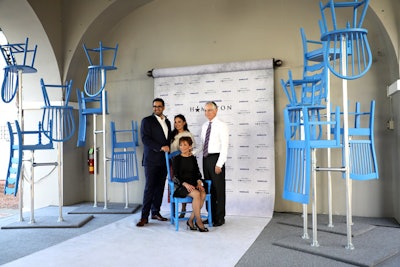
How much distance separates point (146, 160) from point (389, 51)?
3520mm

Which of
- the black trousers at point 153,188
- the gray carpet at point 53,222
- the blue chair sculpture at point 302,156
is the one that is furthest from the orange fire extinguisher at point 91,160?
the blue chair sculpture at point 302,156

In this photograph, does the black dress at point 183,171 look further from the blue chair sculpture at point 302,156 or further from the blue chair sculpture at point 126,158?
the blue chair sculpture at point 126,158

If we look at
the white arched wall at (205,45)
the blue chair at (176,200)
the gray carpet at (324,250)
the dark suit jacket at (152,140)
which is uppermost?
the white arched wall at (205,45)

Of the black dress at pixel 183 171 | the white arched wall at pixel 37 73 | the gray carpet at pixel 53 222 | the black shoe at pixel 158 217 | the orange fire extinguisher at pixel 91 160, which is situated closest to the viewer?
the black dress at pixel 183 171

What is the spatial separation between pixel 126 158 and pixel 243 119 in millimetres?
2044

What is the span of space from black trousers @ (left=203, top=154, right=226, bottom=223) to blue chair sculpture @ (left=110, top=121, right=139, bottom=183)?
1640mm

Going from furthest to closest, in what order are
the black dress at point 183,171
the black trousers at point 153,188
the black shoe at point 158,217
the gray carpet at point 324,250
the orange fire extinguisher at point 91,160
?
the orange fire extinguisher at point 91,160 < the black shoe at point 158,217 < the black trousers at point 153,188 < the black dress at point 183,171 < the gray carpet at point 324,250

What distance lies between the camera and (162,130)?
17.1ft

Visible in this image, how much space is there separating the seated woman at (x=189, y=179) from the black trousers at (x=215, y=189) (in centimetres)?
17

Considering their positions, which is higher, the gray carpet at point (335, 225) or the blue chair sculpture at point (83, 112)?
the blue chair sculpture at point (83, 112)

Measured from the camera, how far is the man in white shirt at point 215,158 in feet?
16.1

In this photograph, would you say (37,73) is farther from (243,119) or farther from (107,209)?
(243,119)

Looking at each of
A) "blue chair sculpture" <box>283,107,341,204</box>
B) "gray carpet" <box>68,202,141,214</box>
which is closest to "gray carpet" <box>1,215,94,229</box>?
"gray carpet" <box>68,202,141,214</box>

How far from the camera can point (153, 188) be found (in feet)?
16.7
